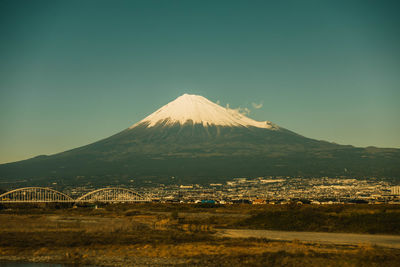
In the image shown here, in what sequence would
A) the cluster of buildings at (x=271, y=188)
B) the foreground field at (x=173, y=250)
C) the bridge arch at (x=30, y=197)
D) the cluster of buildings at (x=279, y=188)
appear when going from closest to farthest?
the foreground field at (x=173, y=250) → the bridge arch at (x=30, y=197) → the cluster of buildings at (x=279, y=188) → the cluster of buildings at (x=271, y=188)

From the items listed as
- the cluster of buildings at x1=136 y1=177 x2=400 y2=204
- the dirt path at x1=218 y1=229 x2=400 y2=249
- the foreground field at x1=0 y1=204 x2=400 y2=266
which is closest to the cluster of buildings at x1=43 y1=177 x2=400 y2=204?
the cluster of buildings at x1=136 y1=177 x2=400 y2=204

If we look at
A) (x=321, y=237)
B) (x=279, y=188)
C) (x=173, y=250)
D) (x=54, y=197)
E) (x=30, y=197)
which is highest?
(x=30, y=197)

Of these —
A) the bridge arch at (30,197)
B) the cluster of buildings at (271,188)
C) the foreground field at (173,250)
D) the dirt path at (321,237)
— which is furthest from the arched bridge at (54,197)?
the dirt path at (321,237)

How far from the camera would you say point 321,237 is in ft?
142

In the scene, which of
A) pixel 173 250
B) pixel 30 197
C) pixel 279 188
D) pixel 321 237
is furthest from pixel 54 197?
pixel 321 237

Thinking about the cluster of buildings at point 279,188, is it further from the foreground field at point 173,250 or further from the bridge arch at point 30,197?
the foreground field at point 173,250

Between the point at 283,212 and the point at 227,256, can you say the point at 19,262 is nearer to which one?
the point at 227,256

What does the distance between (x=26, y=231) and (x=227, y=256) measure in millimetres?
24731

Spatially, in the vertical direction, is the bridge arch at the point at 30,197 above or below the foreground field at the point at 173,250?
above

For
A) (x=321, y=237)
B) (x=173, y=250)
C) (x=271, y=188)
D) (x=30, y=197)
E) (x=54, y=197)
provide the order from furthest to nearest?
1. (x=271, y=188)
2. (x=30, y=197)
3. (x=54, y=197)
4. (x=321, y=237)
5. (x=173, y=250)

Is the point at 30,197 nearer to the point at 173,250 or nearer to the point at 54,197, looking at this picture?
the point at 54,197

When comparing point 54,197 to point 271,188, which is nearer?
point 54,197

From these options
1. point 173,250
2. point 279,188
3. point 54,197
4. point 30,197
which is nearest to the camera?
point 173,250

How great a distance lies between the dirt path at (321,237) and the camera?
39.4 metres
